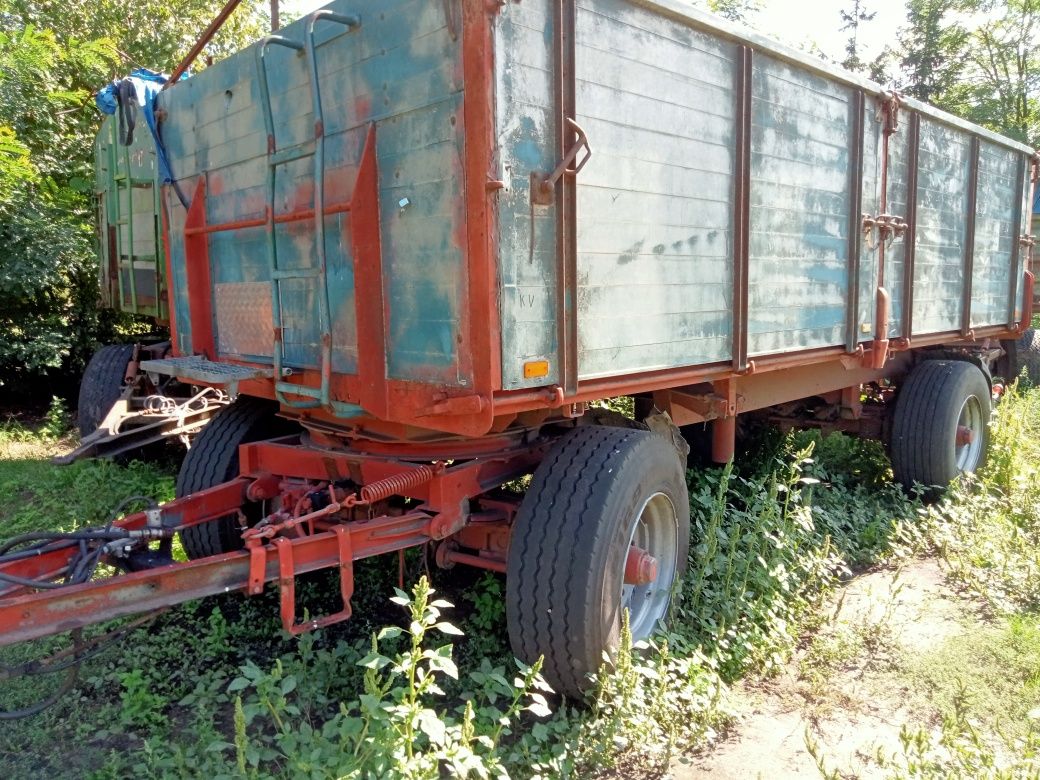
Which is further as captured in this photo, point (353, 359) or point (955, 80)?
point (955, 80)

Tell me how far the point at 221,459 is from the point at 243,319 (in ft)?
2.77

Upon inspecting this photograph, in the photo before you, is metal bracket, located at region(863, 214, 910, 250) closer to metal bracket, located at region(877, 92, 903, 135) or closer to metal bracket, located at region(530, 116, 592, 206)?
metal bracket, located at region(877, 92, 903, 135)

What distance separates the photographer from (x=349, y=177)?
3250mm

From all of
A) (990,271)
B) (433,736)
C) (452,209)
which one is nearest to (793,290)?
(452,209)

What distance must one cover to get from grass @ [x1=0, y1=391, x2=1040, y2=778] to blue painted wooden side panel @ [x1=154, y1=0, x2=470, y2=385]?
3.45 ft

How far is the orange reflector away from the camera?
2959mm

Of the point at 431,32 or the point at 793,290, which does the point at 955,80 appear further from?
the point at 431,32

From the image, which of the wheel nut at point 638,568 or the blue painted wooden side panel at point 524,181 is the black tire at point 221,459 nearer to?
the wheel nut at point 638,568

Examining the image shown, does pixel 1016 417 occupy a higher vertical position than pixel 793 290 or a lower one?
lower

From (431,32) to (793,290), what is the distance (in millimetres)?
2393

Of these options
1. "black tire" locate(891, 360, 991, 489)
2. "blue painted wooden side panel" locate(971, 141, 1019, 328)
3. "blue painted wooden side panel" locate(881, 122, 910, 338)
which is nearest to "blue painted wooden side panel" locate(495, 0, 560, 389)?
"blue painted wooden side panel" locate(881, 122, 910, 338)

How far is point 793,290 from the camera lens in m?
4.38

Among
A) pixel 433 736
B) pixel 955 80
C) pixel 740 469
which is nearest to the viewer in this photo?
pixel 433 736

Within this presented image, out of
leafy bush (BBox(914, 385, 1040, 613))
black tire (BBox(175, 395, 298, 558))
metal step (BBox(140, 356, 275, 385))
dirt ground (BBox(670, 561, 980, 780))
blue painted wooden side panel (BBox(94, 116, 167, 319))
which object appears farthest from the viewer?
blue painted wooden side panel (BBox(94, 116, 167, 319))
